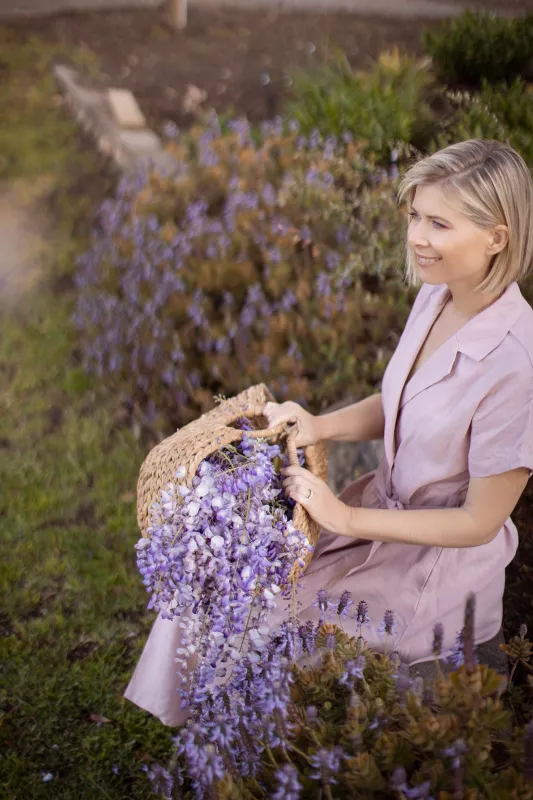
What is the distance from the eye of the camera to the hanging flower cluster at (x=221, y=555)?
1.55m

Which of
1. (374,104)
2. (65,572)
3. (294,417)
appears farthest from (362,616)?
(374,104)

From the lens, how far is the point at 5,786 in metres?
2.36

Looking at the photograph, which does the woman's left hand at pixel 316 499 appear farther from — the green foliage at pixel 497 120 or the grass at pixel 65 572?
the green foliage at pixel 497 120

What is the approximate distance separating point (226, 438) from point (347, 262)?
2026 millimetres

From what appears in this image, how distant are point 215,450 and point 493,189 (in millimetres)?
811

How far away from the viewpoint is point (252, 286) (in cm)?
362

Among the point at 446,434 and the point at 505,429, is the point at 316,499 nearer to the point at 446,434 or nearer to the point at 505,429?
the point at 446,434

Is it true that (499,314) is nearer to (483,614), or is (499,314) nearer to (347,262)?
(483,614)

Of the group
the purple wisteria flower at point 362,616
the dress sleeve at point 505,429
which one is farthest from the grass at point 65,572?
the dress sleeve at point 505,429

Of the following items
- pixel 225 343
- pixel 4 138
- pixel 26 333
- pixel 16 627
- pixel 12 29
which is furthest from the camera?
pixel 12 29

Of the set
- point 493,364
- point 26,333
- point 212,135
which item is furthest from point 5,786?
point 212,135

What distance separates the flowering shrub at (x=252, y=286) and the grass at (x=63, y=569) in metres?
0.28

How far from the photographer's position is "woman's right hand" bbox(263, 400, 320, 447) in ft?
6.19

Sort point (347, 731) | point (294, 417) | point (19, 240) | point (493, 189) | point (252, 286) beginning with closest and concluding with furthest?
point (347, 731), point (493, 189), point (294, 417), point (252, 286), point (19, 240)
